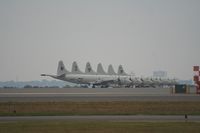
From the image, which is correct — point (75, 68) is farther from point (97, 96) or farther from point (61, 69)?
point (97, 96)

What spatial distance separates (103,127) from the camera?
94.3ft

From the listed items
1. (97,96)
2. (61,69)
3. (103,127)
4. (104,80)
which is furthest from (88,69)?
(103,127)

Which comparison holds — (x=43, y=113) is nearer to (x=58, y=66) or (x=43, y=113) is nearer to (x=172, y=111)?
(x=172, y=111)

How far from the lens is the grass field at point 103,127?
27016 mm

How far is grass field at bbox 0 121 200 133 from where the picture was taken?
1064 inches

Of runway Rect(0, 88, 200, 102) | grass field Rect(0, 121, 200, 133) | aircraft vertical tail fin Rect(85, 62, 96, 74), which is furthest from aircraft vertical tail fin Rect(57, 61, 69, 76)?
grass field Rect(0, 121, 200, 133)

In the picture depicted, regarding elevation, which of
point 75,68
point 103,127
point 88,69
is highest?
point 75,68

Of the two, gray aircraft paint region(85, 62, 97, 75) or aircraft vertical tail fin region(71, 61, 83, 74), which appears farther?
gray aircraft paint region(85, 62, 97, 75)

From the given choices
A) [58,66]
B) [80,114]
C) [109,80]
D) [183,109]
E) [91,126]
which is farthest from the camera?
[58,66]

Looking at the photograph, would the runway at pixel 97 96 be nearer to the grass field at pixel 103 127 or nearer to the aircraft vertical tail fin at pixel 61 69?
the grass field at pixel 103 127

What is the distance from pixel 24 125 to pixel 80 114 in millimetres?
10846

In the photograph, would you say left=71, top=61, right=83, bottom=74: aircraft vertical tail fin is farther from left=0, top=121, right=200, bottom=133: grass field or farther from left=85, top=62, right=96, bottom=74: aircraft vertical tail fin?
left=0, top=121, right=200, bottom=133: grass field

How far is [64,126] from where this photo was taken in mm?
29438

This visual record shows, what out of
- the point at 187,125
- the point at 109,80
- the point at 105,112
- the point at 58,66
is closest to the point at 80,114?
the point at 105,112
